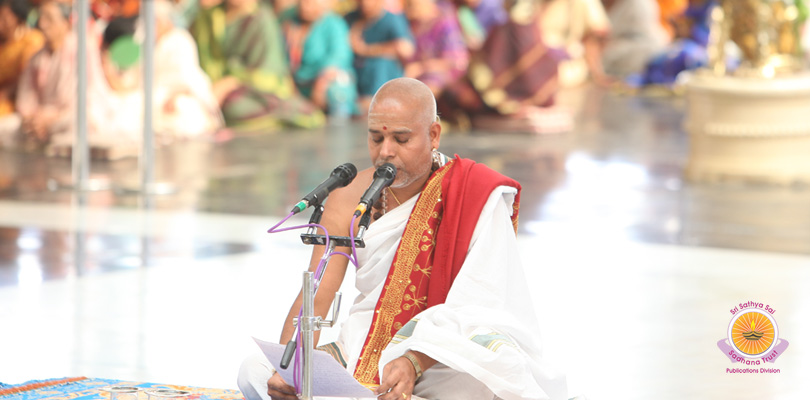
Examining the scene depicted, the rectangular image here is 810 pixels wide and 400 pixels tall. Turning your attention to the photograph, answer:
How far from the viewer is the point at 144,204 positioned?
712 cm

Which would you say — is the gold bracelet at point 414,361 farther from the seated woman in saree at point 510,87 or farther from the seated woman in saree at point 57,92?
the seated woman in saree at point 510,87

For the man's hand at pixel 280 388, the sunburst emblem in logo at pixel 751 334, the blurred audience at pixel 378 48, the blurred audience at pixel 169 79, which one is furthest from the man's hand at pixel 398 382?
the blurred audience at pixel 378 48

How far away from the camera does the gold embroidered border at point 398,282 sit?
2791mm

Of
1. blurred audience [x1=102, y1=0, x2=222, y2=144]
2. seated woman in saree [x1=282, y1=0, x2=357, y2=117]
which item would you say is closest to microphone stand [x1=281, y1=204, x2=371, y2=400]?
blurred audience [x1=102, y1=0, x2=222, y2=144]

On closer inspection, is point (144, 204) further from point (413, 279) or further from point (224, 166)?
point (413, 279)

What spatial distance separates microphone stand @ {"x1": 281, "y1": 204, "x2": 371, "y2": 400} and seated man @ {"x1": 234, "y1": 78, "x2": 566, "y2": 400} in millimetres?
223

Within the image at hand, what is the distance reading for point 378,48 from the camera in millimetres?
12891

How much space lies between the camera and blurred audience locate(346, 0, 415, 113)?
42.0ft

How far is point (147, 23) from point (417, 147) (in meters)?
4.97

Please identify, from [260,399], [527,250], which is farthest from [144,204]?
[260,399]

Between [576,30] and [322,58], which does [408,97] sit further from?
[576,30]

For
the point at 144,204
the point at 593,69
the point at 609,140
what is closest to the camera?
the point at 144,204

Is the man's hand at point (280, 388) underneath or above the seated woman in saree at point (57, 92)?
underneath

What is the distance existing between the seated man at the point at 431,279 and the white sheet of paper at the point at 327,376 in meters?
0.05
